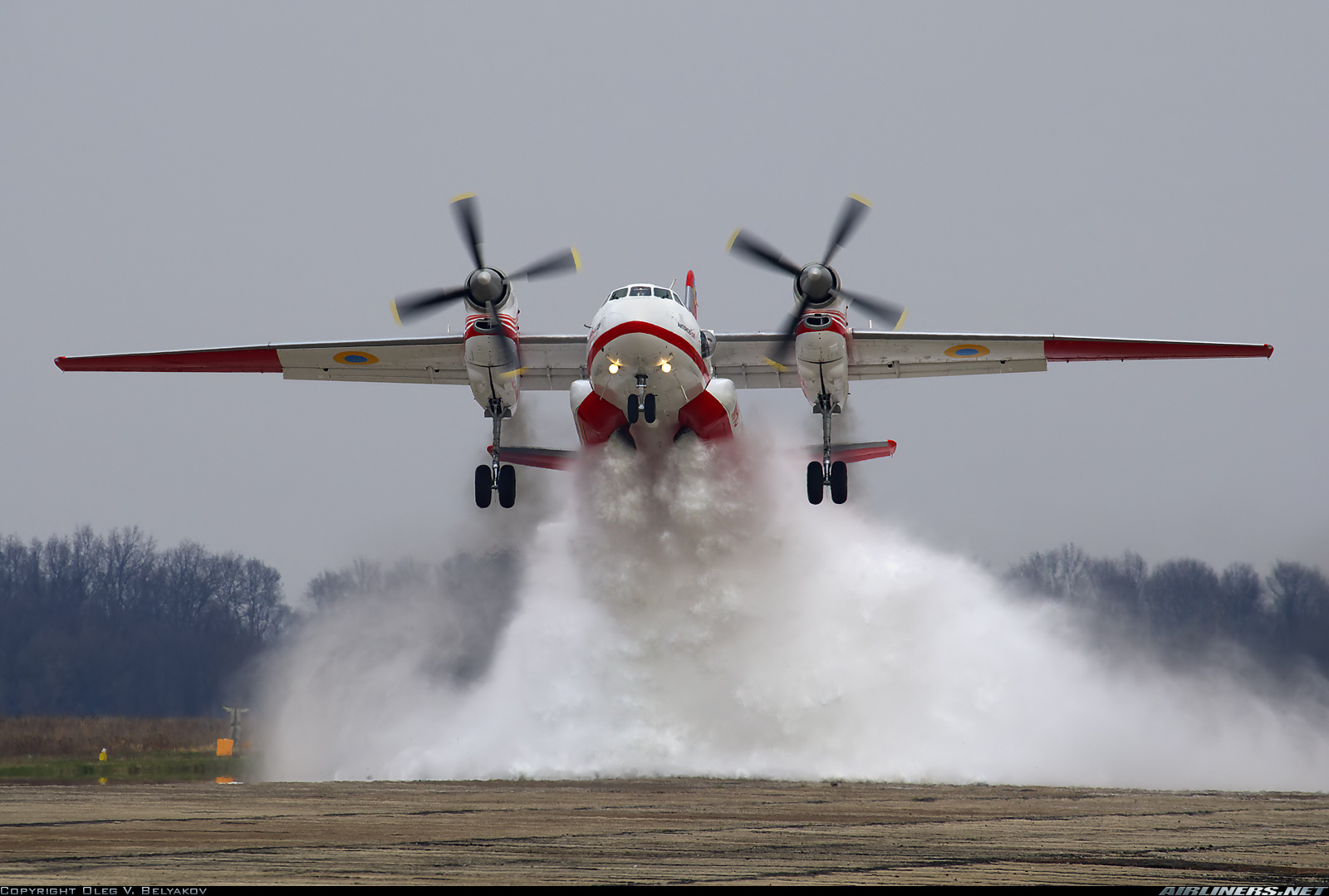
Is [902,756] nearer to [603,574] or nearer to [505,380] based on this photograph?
[603,574]

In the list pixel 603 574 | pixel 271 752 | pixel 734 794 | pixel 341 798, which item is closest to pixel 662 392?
pixel 603 574

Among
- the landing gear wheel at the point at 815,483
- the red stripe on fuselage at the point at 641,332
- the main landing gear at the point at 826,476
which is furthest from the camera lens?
the landing gear wheel at the point at 815,483

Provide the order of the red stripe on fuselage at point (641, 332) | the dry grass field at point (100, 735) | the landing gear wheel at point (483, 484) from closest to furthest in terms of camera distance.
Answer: the red stripe on fuselage at point (641, 332) < the landing gear wheel at point (483, 484) < the dry grass field at point (100, 735)

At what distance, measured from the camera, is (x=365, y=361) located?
22.8 m

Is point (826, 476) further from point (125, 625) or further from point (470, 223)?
point (125, 625)

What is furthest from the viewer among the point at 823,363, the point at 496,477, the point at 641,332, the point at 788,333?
the point at 496,477

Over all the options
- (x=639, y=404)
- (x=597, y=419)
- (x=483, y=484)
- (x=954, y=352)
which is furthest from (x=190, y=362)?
(x=954, y=352)

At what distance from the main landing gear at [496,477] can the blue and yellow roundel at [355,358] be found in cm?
286

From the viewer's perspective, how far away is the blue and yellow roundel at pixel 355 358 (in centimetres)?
2234

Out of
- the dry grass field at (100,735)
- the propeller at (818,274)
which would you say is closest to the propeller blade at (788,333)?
the propeller at (818,274)

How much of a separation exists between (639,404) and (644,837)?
30.1ft

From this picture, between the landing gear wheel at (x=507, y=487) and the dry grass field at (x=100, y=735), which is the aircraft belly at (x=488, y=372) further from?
the dry grass field at (x=100, y=735)

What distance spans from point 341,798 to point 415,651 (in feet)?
36.9

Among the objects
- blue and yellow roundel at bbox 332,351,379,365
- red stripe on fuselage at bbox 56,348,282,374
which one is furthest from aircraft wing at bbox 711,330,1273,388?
red stripe on fuselage at bbox 56,348,282,374
